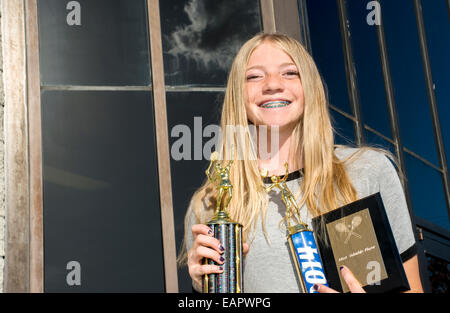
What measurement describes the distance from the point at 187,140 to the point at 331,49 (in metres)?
1.71

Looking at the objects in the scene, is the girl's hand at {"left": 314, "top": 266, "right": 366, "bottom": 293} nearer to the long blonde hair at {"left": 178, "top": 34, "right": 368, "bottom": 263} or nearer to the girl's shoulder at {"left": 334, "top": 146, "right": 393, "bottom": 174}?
the long blonde hair at {"left": 178, "top": 34, "right": 368, "bottom": 263}

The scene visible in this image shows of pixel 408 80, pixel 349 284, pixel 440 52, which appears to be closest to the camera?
pixel 349 284

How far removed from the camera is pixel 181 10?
3203mm

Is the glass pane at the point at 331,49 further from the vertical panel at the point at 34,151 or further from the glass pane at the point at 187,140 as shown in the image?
the vertical panel at the point at 34,151

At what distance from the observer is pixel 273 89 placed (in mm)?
1519

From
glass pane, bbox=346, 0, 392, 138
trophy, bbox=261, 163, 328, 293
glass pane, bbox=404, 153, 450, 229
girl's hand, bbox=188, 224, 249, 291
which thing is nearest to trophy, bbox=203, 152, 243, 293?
girl's hand, bbox=188, 224, 249, 291

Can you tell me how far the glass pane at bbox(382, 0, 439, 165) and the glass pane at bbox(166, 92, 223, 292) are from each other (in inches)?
80.2

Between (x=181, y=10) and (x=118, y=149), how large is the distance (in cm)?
95

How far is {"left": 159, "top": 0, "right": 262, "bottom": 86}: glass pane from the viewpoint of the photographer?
3121 mm

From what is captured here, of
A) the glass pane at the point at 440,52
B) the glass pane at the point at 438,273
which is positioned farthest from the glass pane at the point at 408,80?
the glass pane at the point at 438,273

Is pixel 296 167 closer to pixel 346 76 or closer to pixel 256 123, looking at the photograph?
pixel 256 123

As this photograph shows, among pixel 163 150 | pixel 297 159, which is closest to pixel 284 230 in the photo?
pixel 297 159

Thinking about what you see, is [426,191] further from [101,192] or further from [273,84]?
[273,84]
